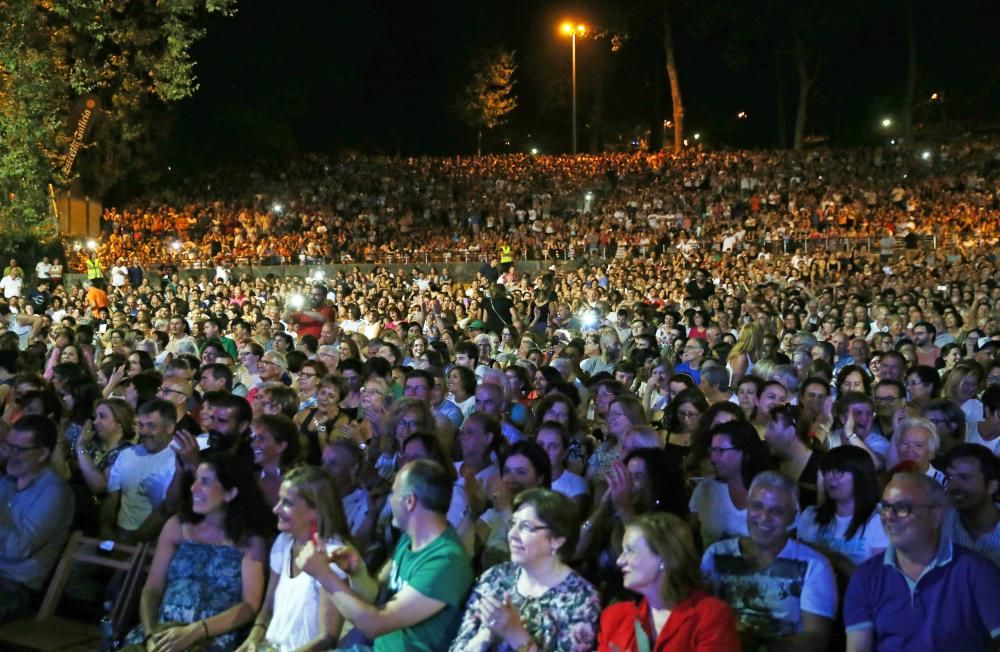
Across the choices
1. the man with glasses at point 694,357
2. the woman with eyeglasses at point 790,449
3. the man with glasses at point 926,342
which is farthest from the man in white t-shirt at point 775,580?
the man with glasses at point 926,342

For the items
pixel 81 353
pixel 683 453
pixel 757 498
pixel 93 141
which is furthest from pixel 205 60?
pixel 757 498

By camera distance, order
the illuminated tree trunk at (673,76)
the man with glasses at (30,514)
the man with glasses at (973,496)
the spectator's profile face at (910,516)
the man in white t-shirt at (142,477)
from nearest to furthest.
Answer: the spectator's profile face at (910,516), the man with glasses at (973,496), the man with glasses at (30,514), the man in white t-shirt at (142,477), the illuminated tree trunk at (673,76)

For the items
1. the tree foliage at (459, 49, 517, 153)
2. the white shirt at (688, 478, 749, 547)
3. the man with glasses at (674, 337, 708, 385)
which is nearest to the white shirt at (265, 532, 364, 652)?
the white shirt at (688, 478, 749, 547)

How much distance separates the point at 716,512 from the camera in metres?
5.60

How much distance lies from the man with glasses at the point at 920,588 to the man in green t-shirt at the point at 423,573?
4.71 ft

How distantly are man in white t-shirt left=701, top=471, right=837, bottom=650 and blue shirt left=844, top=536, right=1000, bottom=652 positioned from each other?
0.14 m

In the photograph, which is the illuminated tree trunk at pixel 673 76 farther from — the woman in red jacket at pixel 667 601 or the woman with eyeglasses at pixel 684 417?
the woman in red jacket at pixel 667 601

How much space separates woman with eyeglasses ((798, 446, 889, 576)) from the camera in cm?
498

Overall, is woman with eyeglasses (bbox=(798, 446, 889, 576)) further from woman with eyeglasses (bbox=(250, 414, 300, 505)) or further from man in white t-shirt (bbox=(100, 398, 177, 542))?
man in white t-shirt (bbox=(100, 398, 177, 542))

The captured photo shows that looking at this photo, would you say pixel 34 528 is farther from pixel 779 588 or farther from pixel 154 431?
pixel 779 588

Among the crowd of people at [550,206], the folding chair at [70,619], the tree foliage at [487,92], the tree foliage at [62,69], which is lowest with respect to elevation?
the folding chair at [70,619]

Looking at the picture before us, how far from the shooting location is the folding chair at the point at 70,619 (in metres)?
5.61

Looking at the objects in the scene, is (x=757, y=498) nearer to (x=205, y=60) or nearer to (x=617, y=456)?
(x=617, y=456)

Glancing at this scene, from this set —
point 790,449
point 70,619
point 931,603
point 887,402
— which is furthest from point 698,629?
point 887,402
